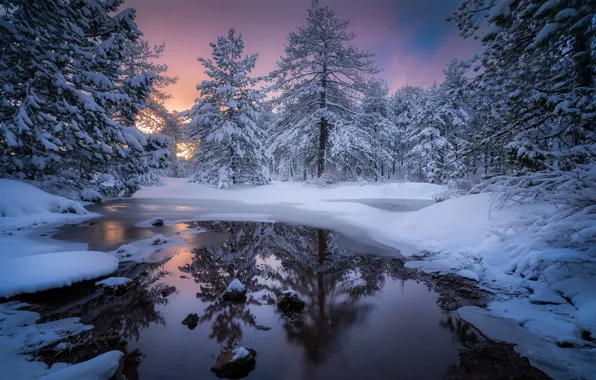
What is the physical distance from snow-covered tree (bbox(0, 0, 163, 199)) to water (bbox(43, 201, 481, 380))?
5.29m

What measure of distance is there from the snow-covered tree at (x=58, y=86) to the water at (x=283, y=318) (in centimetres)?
529

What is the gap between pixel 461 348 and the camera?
10.2 feet

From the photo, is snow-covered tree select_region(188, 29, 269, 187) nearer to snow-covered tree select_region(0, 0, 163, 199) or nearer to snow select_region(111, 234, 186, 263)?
snow-covered tree select_region(0, 0, 163, 199)

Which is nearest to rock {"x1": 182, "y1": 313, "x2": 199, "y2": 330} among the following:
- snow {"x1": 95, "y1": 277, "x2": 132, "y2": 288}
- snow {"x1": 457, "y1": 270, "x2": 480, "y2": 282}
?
snow {"x1": 95, "y1": 277, "x2": 132, "y2": 288}

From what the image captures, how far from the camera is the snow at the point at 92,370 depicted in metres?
2.31

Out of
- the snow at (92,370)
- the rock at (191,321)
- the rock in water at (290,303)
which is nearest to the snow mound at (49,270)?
the rock at (191,321)

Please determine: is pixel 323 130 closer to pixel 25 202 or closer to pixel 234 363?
pixel 25 202

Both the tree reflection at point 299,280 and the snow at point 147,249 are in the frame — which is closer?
the tree reflection at point 299,280

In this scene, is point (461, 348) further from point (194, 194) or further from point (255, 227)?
point (194, 194)

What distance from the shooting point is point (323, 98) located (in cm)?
1975

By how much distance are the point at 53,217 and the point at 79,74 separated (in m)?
5.61

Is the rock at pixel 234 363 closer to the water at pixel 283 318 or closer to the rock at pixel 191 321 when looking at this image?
the water at pixel 283 318

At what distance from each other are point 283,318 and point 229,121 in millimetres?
18986

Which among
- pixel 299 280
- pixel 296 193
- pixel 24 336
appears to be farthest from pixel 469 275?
pixel 296 193
